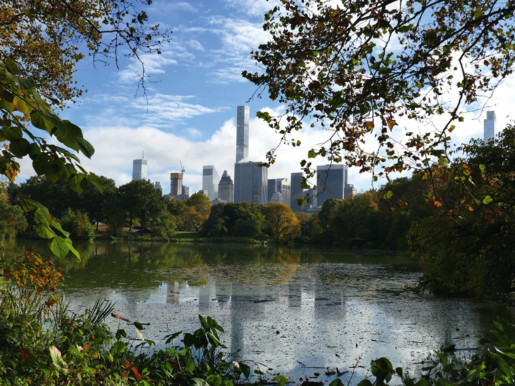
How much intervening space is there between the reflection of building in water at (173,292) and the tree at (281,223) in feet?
135

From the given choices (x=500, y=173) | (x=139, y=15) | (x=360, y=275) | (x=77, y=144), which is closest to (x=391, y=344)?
(x=500, y=173)

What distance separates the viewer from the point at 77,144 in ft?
3.88

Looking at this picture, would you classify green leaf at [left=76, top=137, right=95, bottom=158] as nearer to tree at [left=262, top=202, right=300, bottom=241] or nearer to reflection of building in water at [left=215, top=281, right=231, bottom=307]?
reflection of building in water at [left=215, top=281, right=231, bottom=307]

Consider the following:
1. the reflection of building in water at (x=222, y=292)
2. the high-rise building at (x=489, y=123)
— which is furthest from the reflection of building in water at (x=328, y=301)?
the high-rise building at (x=489, y=123)

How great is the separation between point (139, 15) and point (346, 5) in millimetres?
2110

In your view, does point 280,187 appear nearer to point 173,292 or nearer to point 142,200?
Result: point 142,200

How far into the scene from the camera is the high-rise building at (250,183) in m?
147

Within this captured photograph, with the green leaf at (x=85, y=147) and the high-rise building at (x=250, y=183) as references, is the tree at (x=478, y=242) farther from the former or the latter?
the high-rise building at (x=250, y=183)

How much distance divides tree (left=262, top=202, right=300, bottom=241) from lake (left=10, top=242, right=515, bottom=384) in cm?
3882

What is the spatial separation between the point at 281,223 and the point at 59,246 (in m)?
53.9

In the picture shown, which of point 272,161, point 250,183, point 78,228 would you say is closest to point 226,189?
point 250,183

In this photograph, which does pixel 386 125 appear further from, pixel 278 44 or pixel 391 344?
pixel 391 344

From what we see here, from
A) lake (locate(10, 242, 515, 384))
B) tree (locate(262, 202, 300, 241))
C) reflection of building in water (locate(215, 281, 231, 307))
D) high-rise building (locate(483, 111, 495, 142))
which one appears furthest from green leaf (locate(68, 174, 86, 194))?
tree (locate(262, 202, 300, 241))

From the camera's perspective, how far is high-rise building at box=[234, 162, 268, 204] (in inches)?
5773
